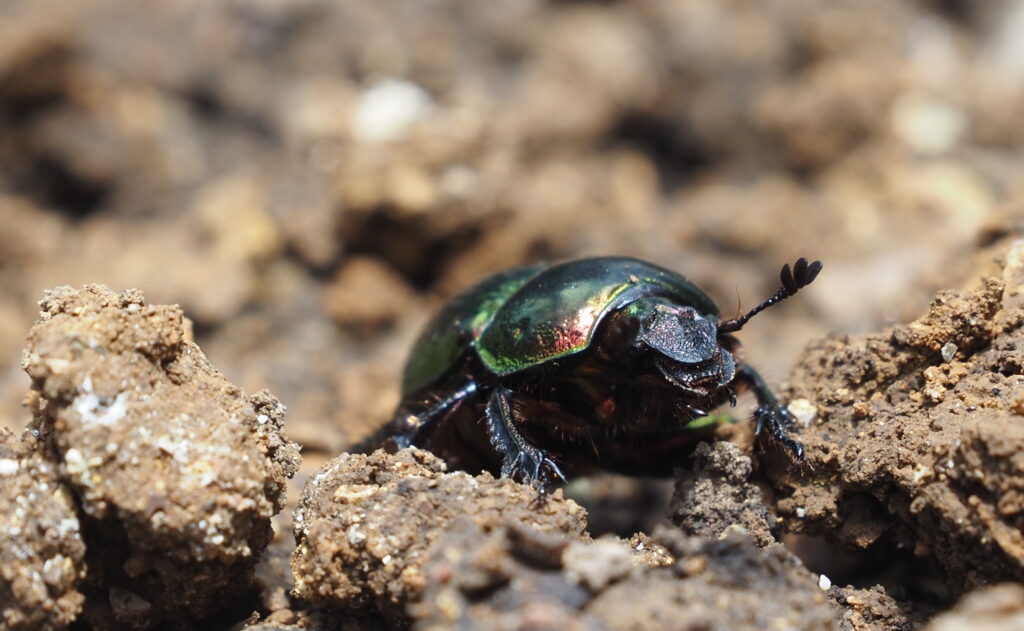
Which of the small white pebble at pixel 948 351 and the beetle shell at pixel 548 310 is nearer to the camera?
the small white pebble at pixel 948 351

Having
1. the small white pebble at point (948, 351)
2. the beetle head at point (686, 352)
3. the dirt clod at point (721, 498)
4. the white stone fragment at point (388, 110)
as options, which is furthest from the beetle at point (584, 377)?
the white stone fragment at point (388, 110)

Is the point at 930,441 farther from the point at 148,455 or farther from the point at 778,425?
the point at 148,455

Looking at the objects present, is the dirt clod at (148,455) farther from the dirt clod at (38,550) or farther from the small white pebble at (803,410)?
the small white pebble at (803,410)

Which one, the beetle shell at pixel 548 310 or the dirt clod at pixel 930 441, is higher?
the beetle shell at pixel 548 310

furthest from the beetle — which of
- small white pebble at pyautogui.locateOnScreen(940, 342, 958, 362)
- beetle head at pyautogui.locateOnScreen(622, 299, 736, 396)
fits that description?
small white pebble at pyautogui.locateOnScreen(940, 342, 958, 362)

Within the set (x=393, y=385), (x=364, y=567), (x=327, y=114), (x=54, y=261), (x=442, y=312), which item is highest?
(x=327, y=114)

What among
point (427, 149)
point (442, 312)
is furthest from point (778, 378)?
point (427, 149)

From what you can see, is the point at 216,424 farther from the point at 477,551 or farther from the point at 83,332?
the point at 477,551
